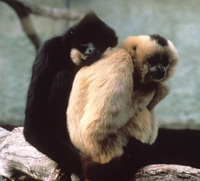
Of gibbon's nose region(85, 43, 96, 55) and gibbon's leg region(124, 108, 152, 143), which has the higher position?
gibbon's nose region(85, 43, 96, 55)

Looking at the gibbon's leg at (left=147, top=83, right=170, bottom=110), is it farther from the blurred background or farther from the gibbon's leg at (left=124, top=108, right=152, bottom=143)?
the blurred background

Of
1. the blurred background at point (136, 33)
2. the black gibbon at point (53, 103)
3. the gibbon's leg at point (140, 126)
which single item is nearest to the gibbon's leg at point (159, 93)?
the gibbon's leg at point (140, 126)

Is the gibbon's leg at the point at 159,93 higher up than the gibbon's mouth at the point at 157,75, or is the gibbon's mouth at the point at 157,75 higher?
the gibbon's mouth at the point at 157,75

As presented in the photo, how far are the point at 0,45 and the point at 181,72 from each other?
2.88 m

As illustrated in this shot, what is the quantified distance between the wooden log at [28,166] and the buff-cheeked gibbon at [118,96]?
314 mm

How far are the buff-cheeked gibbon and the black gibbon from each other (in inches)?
5.1

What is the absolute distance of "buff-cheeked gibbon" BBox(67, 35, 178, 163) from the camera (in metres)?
3.00

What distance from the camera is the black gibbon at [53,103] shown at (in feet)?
10.7

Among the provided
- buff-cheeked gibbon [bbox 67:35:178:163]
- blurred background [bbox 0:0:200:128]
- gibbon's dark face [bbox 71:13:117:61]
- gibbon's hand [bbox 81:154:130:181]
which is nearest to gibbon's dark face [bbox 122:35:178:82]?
buff-cheeked gibbon [bbox 67:35:178:163]

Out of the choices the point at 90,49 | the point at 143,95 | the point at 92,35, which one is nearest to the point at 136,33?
the point at 92,35

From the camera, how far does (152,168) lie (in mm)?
2900

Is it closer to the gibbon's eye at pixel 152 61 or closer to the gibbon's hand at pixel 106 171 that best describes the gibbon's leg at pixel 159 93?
the gibbon's eye at pixel 152 61

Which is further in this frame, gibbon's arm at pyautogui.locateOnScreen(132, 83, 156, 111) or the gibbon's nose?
the gibbon's nose

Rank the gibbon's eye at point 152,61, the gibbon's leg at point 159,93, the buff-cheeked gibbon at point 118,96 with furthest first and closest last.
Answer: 1. the gibbon's leg at point 159,93
2. the gibbon's eye at point 152,61
3. the buff-cheeked gibbon at point 118,96
